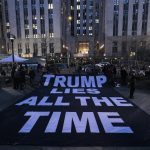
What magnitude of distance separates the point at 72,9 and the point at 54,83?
360 feet

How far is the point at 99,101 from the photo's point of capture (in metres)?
11.8

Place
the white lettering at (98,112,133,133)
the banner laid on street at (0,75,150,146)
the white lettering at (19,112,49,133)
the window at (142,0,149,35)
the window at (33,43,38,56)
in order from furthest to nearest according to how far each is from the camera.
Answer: the window at (33,43,38,56)
the window at (142,0,149,35)
the white lettering at (19,112,49,133)
the white lettering at (98,112,133,133)
the banner laid on street at (0,75,150,146)

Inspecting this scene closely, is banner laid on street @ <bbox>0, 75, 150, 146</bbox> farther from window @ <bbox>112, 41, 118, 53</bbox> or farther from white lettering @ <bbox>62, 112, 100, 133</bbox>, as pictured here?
window @ <bbox>112, 41, 118, 53</bbox>

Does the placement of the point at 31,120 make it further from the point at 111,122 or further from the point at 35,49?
the point at 35,49

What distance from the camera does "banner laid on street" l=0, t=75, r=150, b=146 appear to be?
6250mm

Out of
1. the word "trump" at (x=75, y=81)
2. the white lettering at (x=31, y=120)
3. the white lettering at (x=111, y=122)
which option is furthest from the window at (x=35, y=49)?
the white lettering at (x=111, y=122)

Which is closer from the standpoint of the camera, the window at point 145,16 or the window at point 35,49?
the window at point 145,16

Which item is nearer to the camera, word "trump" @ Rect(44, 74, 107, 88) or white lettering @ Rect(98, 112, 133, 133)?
white lettering @ Rect(98, 112, 133, 133)

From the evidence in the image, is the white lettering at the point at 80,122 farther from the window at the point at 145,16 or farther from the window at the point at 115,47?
the window at the point at 145,16

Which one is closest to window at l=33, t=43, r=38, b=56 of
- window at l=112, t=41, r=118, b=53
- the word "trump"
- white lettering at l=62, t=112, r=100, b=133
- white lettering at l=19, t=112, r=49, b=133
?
window at l=112, t=41, r=118, b=53

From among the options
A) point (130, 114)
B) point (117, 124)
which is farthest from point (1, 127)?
point (130, 114)

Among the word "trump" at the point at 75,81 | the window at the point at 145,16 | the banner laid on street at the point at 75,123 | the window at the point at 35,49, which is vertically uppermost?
the window at the point at 145,16

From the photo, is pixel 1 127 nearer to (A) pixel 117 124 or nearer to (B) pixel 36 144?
(B) pixel 36 144

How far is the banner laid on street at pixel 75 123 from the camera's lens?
6250mm
